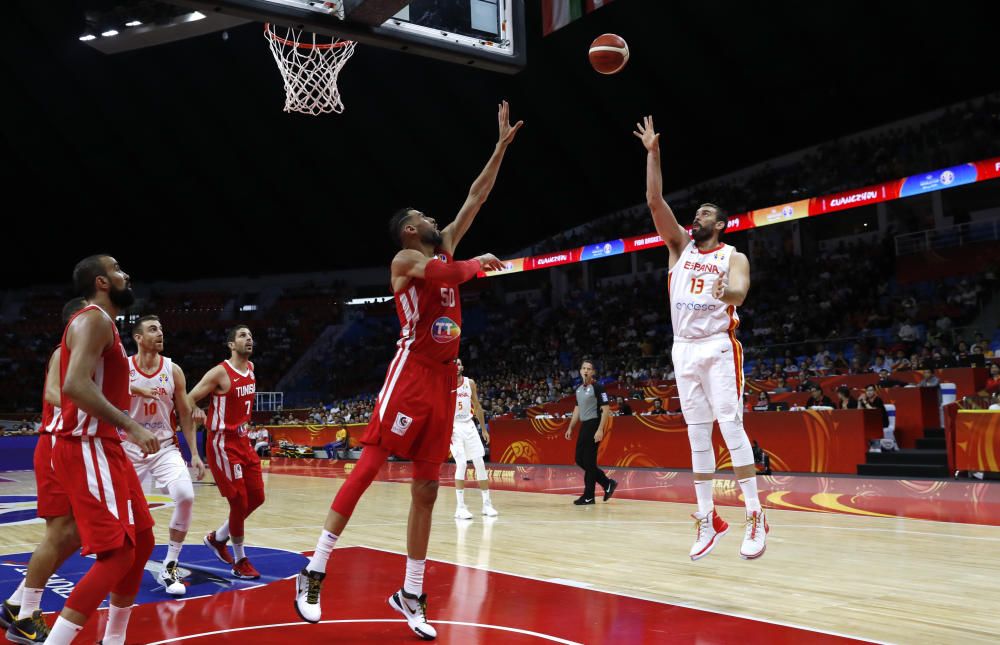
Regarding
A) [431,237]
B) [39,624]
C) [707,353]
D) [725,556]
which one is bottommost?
[725,556]

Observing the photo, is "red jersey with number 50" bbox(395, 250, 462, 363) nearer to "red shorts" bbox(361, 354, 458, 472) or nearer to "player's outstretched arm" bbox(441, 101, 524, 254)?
"red shorts" bbox(361, 354, 458, 472)

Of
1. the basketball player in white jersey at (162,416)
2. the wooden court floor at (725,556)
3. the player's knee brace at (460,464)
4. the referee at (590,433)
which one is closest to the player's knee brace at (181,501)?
the basketball player in white jersey at (162,416)

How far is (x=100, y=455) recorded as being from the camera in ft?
11.6

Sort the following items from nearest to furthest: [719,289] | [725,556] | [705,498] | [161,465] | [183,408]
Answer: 1. [719,289]
2. [705,498]
3. [161,465]
4. [183,408]
5. [725,556]

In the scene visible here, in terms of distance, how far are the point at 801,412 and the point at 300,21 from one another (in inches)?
417

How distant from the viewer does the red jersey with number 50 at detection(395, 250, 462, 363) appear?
436 centimetres

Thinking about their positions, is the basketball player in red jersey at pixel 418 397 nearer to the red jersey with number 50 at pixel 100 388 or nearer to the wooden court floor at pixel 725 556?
the wooden court floor at pixel 725 556

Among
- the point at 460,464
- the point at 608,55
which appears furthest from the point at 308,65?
the point at 460,464

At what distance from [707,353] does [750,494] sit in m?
0.91

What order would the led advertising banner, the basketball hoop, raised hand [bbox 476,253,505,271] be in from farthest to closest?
the led advertising banner
the basketball hoop
raised hand [bbox 476,253,505,271]

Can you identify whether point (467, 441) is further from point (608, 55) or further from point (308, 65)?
point (608, 55)

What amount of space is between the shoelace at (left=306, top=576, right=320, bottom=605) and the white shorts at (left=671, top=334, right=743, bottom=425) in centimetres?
248

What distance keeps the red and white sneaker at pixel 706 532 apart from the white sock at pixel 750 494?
0.27m

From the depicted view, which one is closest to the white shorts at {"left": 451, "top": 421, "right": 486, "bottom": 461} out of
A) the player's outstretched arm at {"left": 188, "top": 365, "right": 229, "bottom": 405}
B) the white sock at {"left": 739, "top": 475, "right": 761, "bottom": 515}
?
the player's outstretched arm at {"left": 188, "top": 365, "right": 229, "bottom": 405}
